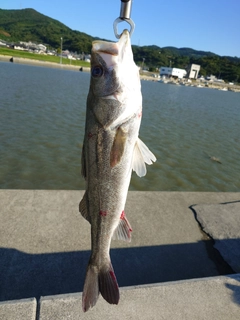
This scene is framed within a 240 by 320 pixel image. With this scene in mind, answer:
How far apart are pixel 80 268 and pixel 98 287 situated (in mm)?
1658

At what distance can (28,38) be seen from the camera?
17288cm

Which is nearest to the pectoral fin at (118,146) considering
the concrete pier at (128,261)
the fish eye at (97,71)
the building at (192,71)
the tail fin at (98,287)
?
the fish eye at (97,71)

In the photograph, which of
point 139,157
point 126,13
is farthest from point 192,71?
point 139,157

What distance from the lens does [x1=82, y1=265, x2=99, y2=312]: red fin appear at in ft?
7.44

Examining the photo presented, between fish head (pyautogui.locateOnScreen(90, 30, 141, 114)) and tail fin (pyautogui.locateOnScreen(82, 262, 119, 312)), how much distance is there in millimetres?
1479

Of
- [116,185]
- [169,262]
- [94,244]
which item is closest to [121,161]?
[116,185]

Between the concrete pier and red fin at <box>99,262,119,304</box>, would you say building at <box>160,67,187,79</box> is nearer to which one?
the concrete pier

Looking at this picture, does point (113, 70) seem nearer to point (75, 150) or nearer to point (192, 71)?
point (75, 150)

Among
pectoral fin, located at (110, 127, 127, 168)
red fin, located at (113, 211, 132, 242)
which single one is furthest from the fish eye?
red fin, located at (113, 211, 132, 242)

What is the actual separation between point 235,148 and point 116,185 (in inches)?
559

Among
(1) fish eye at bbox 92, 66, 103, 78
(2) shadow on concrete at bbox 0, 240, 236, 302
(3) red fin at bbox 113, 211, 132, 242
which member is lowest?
(2) shadow on concrete at bbox 0, 240, 236, 302

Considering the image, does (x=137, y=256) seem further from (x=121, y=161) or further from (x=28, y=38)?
(x=28, y=38)

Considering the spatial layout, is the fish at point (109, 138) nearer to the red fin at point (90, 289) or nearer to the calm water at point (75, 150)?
the red fin at point (90, 289)

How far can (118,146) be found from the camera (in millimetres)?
2094
